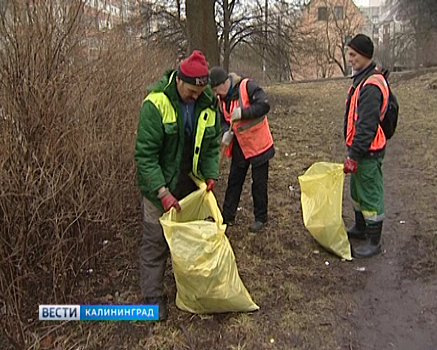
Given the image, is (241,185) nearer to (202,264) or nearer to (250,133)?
(250,133)

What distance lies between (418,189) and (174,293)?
3497mm

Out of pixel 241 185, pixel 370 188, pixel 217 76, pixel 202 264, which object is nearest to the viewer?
pixel 202 264

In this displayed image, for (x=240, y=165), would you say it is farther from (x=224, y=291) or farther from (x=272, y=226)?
(x=224, y=291)

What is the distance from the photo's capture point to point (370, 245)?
12.5 feet

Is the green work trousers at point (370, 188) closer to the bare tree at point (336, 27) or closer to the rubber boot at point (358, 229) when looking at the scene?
the rubber boot at point (358, 229)

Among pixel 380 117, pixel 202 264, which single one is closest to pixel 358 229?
pixel 380 117

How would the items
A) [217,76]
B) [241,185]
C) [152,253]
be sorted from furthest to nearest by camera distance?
[241,185]
[217,76]
[152,253]

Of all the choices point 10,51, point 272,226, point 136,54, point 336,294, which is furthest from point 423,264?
point 136,54

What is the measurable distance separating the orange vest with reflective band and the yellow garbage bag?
4.49 feet

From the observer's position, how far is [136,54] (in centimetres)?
543

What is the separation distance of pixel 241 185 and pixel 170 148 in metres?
1.57

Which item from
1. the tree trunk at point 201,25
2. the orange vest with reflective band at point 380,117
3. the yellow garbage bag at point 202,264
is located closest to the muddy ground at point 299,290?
the yellow garbage bag at point 202,264

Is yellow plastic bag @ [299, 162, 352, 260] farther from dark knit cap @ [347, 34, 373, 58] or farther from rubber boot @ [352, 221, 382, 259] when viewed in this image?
dark knit cap @ [347, 34, 373, 58]

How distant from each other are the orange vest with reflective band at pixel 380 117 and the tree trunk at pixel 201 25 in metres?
6.36
